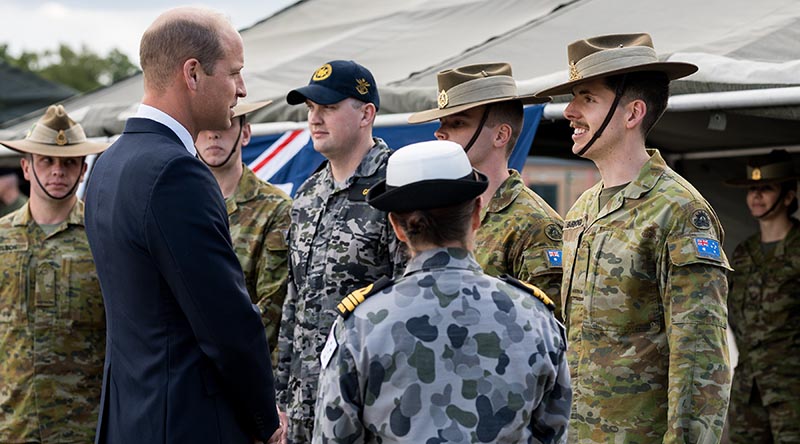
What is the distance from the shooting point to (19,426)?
4.79 m

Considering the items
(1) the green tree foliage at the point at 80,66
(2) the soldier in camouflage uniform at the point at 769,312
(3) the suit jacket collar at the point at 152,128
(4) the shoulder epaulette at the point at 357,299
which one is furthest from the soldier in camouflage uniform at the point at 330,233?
(1) the green tree foliage at the point at 80,66

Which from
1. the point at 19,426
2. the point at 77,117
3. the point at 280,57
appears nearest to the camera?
the point at 19,426

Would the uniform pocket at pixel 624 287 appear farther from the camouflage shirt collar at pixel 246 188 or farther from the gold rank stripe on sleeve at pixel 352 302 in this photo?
the camouflage shirt collar at pixel 246 188

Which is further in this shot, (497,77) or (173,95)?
(497,77)

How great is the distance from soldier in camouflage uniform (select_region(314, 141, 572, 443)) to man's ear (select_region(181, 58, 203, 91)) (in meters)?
0.68

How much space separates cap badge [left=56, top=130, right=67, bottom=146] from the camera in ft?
16.8

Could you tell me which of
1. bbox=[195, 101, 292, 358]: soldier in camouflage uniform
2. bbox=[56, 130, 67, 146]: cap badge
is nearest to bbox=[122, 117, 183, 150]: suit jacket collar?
bbox=[195, 101, 292, 358]: soldier in camouflage uniform

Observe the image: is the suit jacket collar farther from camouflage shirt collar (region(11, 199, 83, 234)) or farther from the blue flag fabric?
the blue flag fabric

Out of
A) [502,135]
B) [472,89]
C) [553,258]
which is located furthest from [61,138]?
[553,258]

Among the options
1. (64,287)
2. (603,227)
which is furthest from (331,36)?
(603,227)

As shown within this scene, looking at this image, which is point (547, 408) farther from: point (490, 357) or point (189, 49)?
point (189, 49)

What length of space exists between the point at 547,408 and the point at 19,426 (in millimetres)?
3121

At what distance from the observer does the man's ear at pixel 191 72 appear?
109 inches

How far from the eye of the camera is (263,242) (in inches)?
178
